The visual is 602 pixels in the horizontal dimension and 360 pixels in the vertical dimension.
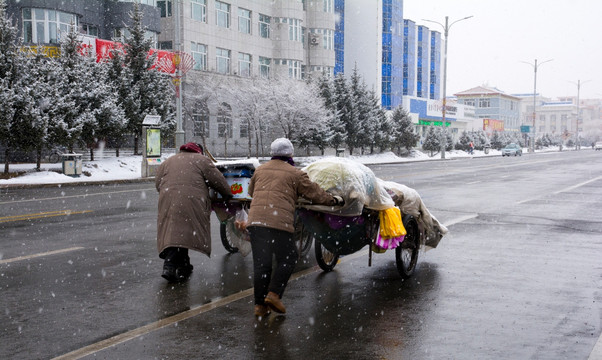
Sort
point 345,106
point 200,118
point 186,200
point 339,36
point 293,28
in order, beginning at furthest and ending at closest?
point 339,36, point 293,28, point 345,106, point 200,118, point 186,200

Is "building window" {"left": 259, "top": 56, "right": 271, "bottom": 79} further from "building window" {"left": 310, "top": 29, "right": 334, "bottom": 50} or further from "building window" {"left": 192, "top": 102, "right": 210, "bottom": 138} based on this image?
"building window" {"left": 192, "top": 102, "right": 210, "bottom": 138}

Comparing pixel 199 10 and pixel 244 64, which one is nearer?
pixel 199 10

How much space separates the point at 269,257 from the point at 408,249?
249cm

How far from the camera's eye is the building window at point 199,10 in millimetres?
50000

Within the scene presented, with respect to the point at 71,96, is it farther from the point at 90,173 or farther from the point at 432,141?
the point at 432,141

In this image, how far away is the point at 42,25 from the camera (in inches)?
1617

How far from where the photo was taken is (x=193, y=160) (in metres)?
7.39

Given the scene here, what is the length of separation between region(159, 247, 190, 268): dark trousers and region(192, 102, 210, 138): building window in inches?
1647

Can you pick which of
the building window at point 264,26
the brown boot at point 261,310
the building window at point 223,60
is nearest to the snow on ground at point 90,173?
the brown boot at point 261,310

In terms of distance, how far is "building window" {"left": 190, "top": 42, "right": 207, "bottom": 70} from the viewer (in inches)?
1969

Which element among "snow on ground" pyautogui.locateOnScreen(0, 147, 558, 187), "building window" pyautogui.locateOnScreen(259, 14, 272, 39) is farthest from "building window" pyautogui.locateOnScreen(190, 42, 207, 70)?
"snow on ground" pyautogui.locateOnScreen(0, 147, 558, 187)

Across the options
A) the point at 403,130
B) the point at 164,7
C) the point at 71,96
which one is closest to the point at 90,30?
the point at 164,7

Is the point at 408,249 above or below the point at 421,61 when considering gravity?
below

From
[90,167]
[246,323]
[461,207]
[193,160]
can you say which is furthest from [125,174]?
[246,323]
